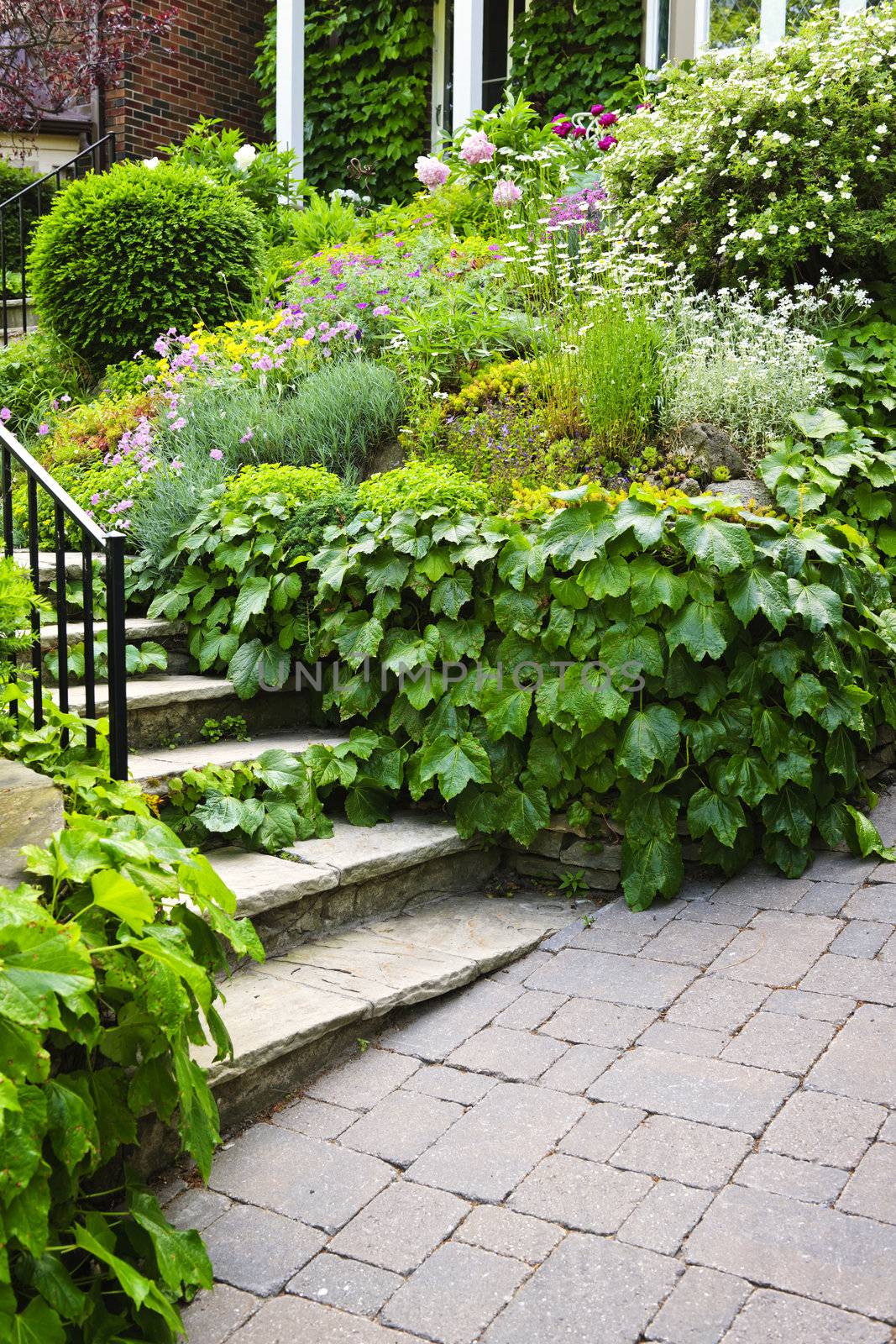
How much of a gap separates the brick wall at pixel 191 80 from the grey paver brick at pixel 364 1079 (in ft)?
30.7

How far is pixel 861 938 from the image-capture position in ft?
10.5

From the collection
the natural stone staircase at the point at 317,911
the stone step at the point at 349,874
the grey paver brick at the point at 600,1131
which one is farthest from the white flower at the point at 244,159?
the grey paver brick at the point at 600,1131

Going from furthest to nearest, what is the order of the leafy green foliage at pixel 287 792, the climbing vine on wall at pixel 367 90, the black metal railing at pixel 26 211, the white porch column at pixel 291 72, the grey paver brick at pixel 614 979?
the climbing vine on wall at pixel 367 90 < the white porch column at pixel 291 72 < the black metal railing at pixel 26 211 < the leafy green foliage at pixel 287 792 < the grey paver brick at pixel 614 979

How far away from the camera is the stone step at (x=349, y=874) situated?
10.2 feet

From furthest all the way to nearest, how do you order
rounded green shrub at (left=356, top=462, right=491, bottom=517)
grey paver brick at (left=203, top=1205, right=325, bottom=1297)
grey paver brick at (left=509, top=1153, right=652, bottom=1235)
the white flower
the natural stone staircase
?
the white flower < rounded green shrub at (left=356, top=462, right=491, bottom=517) < the natural stone staircase < grey paver brick at (left=509, top=1153, right=652, bottom=1235) < grey paver brick at (left=203, top=1205, right=325, bottom=1297)

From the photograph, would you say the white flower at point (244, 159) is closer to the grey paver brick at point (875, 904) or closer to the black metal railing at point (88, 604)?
the black metal railing at point (88, 604)

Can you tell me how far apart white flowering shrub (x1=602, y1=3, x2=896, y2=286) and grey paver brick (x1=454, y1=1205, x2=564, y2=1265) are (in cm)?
422

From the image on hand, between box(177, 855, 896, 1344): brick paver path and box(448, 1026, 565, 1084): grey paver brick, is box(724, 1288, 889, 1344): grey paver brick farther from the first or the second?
box(448, 1026, 565, 1084): grey paver brick

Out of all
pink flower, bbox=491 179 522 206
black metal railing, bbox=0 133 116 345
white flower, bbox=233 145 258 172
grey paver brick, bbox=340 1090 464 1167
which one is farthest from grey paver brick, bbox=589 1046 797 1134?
white flower, bbox=233 145 258 172

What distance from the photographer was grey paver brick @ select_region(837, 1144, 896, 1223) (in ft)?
7.28

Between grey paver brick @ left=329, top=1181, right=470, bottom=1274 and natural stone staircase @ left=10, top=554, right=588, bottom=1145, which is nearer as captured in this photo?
grey paver brick @ left=329, top=1181, right=470, bottom=1274

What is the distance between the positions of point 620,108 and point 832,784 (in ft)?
21.7

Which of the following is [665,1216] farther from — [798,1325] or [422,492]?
[422,492]

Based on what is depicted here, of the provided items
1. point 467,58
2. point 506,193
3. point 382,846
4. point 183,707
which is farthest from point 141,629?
point 467,58
